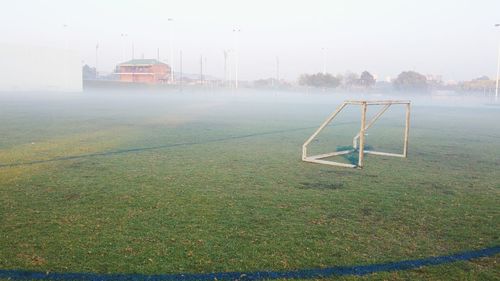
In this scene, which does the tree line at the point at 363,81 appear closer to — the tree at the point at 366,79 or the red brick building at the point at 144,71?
the tree at the point at 366,79

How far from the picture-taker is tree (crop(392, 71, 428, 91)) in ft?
371

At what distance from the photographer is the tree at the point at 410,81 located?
371 ft

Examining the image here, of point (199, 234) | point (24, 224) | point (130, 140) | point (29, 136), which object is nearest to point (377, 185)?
point (199, 234)

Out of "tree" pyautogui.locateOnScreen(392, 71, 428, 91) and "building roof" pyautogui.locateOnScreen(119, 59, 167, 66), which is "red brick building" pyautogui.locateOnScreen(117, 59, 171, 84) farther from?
"tree" pyautogui.locateOnScreen(392, 71, 428, 91)

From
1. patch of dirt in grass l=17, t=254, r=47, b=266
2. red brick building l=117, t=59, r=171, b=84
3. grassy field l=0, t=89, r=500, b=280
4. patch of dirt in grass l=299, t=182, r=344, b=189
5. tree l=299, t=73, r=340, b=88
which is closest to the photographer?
patch of dirt in grass l=17, t=254, r=47, b=266

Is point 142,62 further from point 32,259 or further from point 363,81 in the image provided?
point 32,259

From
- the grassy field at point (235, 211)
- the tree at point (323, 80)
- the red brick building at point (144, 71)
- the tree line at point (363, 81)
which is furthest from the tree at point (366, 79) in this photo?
the grassy field at point (235, 211)

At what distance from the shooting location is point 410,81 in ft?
393

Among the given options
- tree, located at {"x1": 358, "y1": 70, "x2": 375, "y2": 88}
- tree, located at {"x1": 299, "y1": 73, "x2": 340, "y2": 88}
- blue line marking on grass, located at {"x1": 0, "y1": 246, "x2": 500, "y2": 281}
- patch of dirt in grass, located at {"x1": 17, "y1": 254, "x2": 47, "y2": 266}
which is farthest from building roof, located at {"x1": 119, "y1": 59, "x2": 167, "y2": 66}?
blue line marking on grass, located at {"x1": 0, "y1": 246, "x2": 500, "y2": 281}

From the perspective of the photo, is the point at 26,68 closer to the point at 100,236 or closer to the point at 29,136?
the point at 29,136

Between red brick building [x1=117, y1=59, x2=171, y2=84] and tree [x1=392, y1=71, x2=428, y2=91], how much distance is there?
6332 cm

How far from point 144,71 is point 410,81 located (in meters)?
73.0

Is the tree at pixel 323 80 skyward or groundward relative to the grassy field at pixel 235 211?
skyward

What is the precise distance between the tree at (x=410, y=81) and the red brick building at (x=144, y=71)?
208 ft
